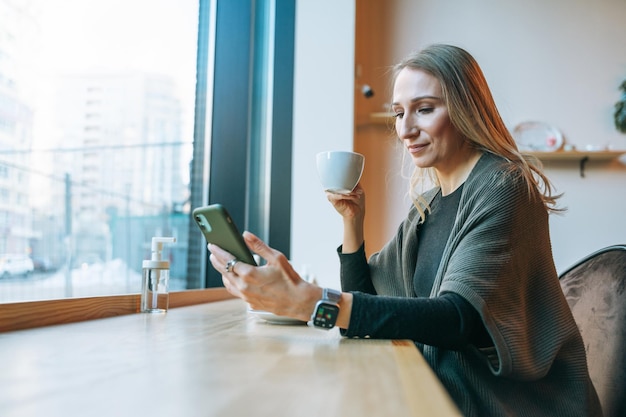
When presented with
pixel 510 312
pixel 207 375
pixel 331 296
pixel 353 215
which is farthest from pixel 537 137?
pixel 207 375

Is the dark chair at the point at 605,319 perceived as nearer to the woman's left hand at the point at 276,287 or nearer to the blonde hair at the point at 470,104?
the blonde hair at the point at 470,104

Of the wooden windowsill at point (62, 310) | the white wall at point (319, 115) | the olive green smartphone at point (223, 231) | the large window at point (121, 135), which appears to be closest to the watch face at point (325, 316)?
the olive green smartphone at point (223, 231)

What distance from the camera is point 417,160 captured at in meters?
1.38

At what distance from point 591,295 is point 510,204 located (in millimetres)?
384

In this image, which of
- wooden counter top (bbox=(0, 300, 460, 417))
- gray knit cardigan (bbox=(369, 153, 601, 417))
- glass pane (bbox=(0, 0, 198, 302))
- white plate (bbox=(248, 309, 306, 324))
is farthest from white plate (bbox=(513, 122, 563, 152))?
wooden counter top (bbox=(0, 300, 460, 417))

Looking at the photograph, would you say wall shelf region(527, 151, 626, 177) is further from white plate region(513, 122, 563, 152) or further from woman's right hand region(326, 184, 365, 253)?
woman's right hand region(326, 184, 365, 253)

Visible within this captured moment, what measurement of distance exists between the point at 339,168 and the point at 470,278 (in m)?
0.33

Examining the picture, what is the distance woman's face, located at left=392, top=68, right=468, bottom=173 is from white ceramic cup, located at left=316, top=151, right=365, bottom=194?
0.26 metres

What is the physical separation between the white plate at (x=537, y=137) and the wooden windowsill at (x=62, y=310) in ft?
9.58

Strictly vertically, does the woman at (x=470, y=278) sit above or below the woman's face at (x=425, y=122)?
below

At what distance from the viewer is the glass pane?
1100 millimetres

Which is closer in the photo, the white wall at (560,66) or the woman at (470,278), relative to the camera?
the woman at (470,278)

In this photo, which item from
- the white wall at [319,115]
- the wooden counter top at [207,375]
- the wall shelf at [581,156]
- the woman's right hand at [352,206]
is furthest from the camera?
the wall shelf at [581,156]

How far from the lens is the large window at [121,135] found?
112 cm
